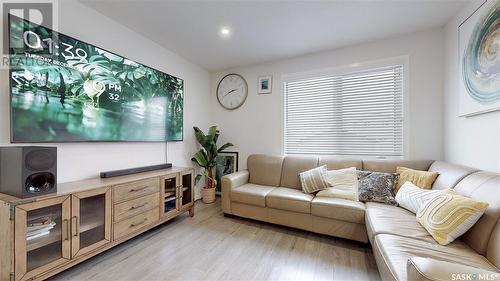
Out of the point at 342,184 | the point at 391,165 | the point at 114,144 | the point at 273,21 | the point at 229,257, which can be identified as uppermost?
the point at 273,21

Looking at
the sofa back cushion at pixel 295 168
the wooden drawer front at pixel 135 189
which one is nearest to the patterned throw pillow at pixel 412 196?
the sofa back cushion at pixel 295 168

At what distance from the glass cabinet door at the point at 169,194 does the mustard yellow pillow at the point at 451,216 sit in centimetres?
246

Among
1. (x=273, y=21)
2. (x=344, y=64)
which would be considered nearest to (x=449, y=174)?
(x=344, y=64)

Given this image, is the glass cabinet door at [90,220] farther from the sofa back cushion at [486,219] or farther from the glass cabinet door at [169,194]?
the sofa back cushion at [486,219]

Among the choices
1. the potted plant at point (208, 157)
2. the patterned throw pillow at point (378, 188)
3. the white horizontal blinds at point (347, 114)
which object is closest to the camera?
the patterned throw pillow at point (378, 188)

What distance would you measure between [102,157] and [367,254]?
288 cm

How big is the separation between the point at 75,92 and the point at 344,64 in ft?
10.5

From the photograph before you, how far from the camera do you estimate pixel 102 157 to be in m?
2.06

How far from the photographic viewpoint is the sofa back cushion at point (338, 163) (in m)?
2.52

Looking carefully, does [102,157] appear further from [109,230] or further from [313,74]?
[313,74]

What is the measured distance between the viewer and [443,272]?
76 centimetres

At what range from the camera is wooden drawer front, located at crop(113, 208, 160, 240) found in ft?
5.93

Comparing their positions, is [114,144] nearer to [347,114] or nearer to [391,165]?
[347,114]

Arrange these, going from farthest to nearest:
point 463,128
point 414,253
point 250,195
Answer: point 250,195 → point 463,128 → point 414,253
